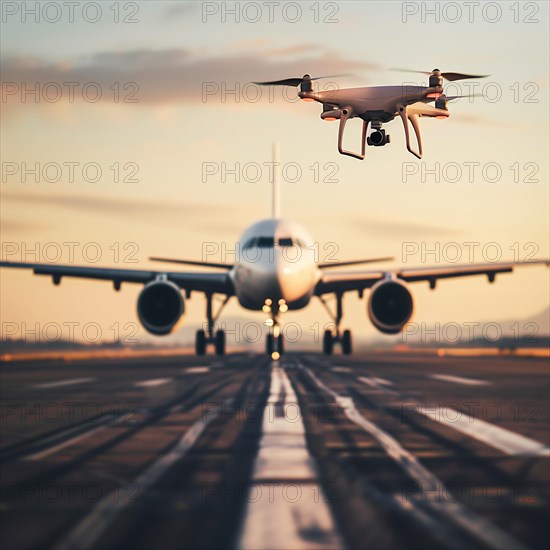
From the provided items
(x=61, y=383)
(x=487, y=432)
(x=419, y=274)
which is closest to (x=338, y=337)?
(x=419, y=274)

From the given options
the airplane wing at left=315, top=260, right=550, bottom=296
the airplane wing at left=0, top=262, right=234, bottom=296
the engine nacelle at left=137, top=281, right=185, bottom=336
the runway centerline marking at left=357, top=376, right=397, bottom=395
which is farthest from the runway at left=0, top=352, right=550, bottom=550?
the airplane wing at left=315, top=260, right=550, bottom=296

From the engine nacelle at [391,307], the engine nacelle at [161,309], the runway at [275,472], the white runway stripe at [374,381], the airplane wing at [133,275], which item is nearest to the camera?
the runway at [275,472]

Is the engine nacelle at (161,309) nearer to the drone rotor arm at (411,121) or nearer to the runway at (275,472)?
the runway at (275,472)

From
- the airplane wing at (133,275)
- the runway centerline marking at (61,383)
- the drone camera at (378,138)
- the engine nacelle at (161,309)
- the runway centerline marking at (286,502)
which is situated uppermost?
the airplane wing at (133,275)

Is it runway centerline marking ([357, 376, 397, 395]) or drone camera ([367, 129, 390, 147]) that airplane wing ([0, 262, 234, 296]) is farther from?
drone camera ([367, 129, 390, 147])

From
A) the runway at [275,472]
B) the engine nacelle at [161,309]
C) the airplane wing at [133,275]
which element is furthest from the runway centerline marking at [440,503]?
the airplane wing at [133,275]
